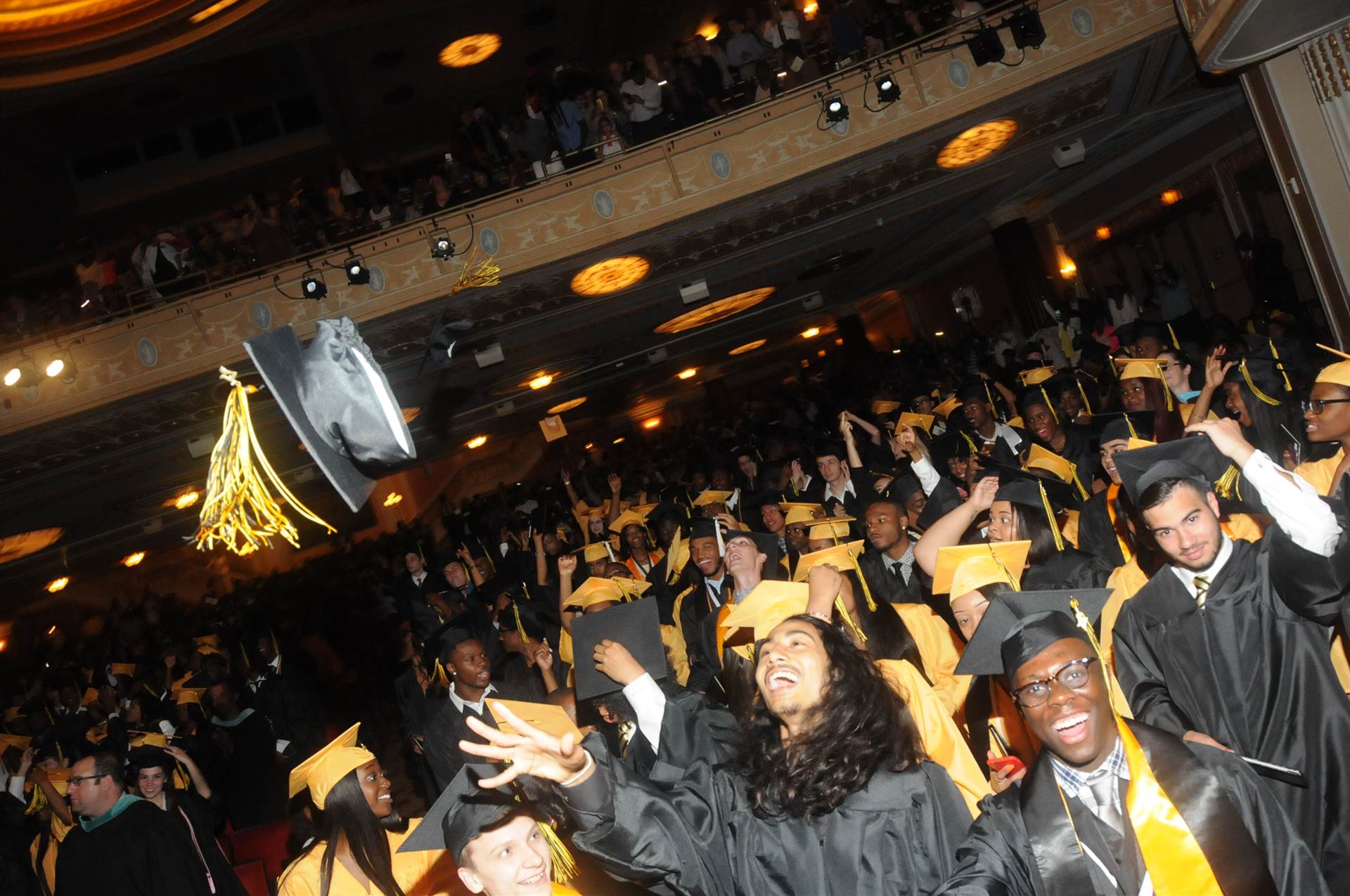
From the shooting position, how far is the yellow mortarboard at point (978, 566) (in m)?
3.14

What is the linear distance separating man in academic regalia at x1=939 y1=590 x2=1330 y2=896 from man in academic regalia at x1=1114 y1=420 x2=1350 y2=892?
0.67 meters

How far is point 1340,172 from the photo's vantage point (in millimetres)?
8086

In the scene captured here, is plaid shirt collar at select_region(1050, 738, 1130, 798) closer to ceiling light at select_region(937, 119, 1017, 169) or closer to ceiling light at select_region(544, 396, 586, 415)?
ceiling light at select_region(937, 119, 1017, 169)

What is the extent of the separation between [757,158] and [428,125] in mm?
7616

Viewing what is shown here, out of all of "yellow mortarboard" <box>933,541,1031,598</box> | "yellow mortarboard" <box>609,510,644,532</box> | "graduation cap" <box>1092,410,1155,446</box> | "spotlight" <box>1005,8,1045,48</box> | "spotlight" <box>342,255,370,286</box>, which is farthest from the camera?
"spotlight" <box>342,255,370,286</box>

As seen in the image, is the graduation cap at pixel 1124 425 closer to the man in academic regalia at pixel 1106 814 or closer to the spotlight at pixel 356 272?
the man in academic regalia at pixel 1106 814

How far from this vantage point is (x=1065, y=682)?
87.1 inches

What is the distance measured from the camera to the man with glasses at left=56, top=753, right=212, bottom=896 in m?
Answer: 4.05

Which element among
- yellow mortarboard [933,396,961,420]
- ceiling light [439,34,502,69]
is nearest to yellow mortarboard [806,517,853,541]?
yellow mortarboard [933,396,961,420]

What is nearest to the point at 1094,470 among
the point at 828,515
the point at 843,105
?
the point at 828,515

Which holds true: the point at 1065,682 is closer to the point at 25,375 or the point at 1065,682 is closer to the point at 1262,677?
the point at 1262,677

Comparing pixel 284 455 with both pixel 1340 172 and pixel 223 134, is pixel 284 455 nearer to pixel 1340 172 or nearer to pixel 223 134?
pixel 223 134

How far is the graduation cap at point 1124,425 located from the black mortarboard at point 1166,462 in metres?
0.94

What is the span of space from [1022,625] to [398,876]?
2184mm
